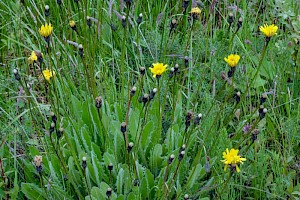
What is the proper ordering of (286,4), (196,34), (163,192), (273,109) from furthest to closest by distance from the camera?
(196,34), (286,4), (273,109), (163,192)

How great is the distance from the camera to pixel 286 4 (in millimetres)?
2738

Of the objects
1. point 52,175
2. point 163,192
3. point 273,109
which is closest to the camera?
point 163,192

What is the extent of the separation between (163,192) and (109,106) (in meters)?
0.55

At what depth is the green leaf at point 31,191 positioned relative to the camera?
6.73ft

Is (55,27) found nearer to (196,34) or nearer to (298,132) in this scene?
(196,34)

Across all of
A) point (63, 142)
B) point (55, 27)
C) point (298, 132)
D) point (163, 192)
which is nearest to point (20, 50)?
point (55, 27)

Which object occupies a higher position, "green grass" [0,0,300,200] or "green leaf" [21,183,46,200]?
"green grass" [0,0,300,200]

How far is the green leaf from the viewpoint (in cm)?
205

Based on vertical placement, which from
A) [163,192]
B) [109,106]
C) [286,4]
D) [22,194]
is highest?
[286,4]

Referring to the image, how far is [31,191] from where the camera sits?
6.77 ft

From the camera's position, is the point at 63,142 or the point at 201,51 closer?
the point at 63,142

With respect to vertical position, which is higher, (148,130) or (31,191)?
(148,130)

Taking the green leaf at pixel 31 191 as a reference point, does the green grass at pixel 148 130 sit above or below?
above

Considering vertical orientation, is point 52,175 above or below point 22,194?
above
